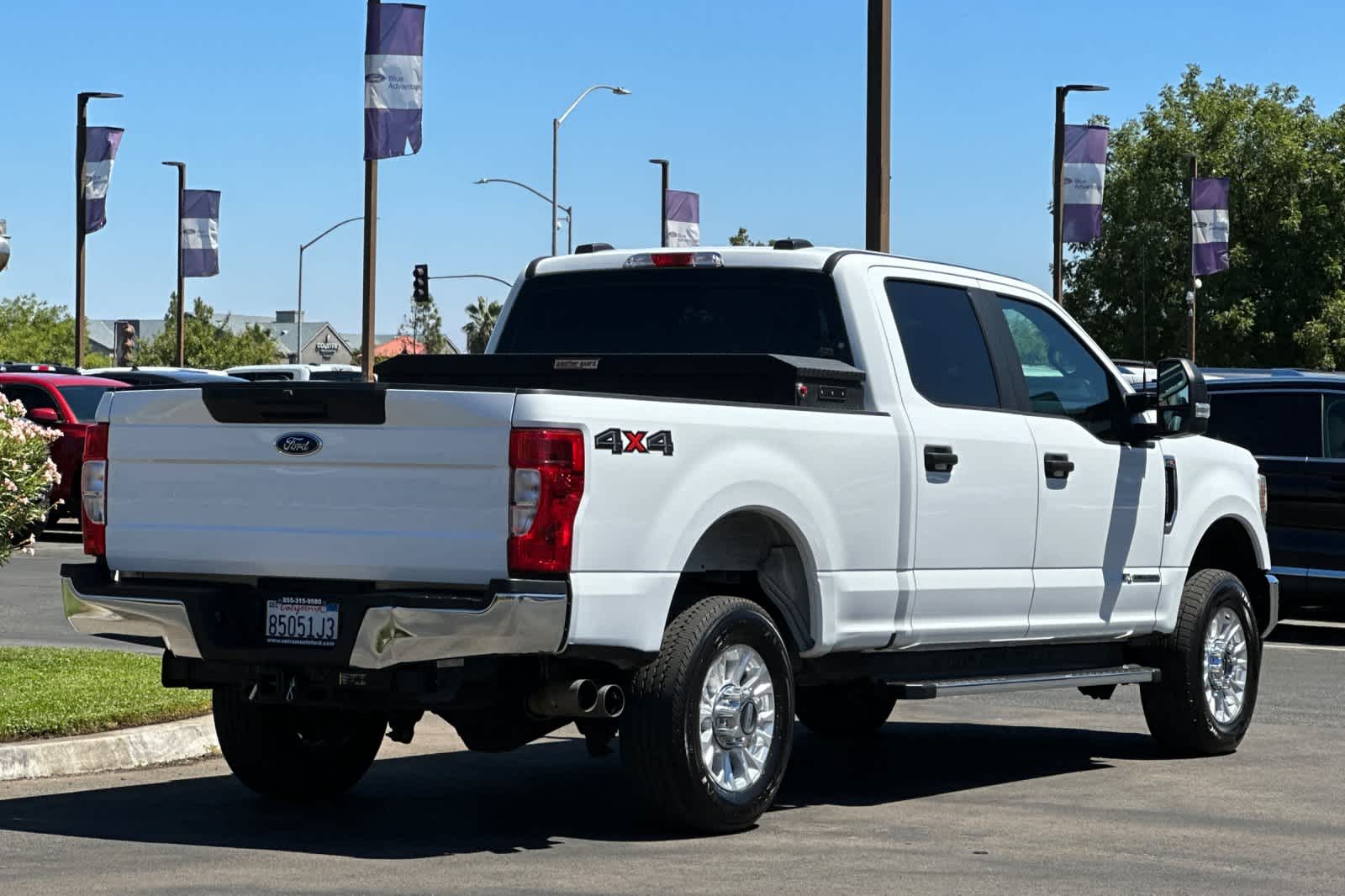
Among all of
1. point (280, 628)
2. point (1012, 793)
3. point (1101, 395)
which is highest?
point (1101, 395)

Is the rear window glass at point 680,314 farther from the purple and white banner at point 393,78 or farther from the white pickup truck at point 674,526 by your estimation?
the purple and white banner at point 393,78

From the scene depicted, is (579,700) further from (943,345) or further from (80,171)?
(80,171)

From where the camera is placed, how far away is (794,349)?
9062 millimetres

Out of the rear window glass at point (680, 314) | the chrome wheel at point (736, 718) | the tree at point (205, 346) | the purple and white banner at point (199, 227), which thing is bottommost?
the chrome wheel at point (736, 718)

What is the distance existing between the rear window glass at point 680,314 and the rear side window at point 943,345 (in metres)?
0.34

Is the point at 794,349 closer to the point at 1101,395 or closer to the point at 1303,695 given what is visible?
the point at 1101,395

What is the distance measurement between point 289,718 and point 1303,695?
6.50 meters

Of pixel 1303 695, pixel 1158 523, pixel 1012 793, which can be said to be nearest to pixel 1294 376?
pixel 1303 695

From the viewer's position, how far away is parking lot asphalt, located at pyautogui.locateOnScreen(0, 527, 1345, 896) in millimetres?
7035

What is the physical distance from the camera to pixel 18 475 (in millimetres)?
11766

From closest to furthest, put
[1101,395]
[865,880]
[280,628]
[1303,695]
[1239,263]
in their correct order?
[865,880], [280,628], [1101,395], [1303,695], [1239,263]

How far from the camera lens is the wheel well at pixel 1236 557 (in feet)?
36.0

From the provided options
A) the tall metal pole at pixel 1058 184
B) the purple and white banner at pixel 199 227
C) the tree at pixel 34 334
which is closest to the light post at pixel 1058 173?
the tall metal pole at pixel 1058 184

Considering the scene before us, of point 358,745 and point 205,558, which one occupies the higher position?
point 205,558
